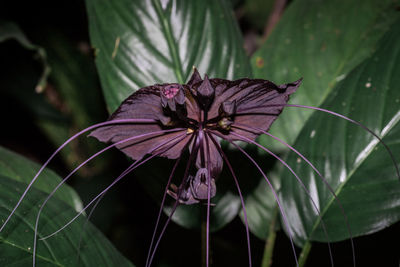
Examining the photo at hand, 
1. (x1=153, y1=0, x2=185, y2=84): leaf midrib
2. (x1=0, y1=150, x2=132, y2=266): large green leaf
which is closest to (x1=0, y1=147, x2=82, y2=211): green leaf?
(x1=0, y1=150, x2=132, y2=266): large green leaf

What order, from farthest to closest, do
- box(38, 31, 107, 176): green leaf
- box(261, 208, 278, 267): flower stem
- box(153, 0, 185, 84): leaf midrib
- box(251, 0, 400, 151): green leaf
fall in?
box(38, 31, 107, 176): green leaf
box(251, 0, 400, 151): green leaf
box(261, 208, 278, 267): flower stem
box(153, 0, 185, 84): leaf midrib

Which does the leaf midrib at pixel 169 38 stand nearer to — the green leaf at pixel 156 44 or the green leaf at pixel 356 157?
the green leaf at pixel 156 44

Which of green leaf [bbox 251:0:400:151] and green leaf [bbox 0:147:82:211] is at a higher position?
green leaf [bbox 251:0:400:151]

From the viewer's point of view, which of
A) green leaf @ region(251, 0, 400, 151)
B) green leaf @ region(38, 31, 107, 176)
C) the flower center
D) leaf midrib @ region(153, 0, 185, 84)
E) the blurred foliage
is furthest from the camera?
green leaf @ region(38, 31, 107, 176)

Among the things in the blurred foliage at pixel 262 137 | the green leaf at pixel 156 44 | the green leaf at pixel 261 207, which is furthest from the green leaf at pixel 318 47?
the green leaf at pixel 156 44

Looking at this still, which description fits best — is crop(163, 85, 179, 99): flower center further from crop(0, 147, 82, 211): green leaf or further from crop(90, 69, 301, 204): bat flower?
crop(0, 147, 82, 211): green leaf

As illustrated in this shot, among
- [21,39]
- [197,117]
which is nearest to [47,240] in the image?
[197,117]
